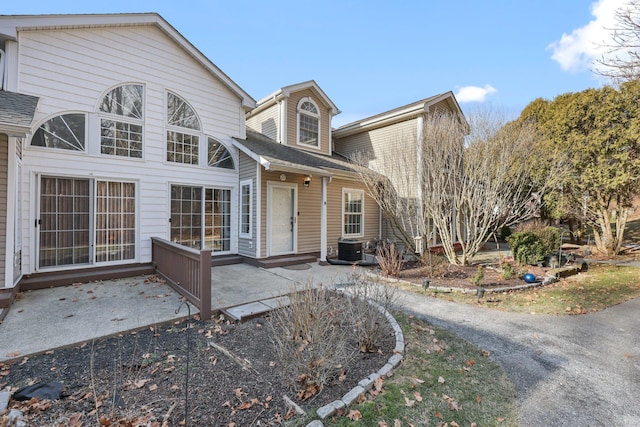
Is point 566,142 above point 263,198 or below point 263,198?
above

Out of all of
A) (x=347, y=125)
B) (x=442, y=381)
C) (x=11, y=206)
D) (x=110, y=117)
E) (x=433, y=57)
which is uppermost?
(x=433, y=57)

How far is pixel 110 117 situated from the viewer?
7.04 m

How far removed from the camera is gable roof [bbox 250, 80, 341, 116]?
11531 millimetres

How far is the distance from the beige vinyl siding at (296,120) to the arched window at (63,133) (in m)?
6.88

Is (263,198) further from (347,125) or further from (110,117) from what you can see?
(347,125)

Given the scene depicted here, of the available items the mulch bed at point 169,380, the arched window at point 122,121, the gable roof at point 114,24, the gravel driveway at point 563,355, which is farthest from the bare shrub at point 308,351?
the gable roof at point 114,24

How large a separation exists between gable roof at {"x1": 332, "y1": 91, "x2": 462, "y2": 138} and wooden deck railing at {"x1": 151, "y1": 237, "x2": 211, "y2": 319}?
9.81 metres

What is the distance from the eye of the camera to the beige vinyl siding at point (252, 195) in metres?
8.52

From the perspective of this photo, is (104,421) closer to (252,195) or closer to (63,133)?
(252,195)

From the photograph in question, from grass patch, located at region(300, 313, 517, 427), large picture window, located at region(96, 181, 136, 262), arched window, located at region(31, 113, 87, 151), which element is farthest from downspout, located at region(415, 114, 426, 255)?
arched window, located at region(31, 113, 87, 151)

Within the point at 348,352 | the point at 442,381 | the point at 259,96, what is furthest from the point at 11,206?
the point at 259,96

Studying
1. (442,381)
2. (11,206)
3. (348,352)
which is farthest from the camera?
(11,206)

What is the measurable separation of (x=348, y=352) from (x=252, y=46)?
10371 mm

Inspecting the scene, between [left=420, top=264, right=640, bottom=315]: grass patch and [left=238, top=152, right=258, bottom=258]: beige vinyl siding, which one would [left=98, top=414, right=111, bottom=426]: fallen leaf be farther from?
[left=238, top=152, right=258, bottom=258]: beige vinyl siding
